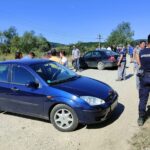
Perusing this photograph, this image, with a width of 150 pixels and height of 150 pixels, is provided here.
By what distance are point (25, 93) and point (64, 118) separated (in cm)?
118

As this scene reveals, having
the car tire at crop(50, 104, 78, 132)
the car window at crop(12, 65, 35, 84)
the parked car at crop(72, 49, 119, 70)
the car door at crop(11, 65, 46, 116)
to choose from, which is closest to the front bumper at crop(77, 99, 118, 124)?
the car tire at crop(50, 104, 78, 132)

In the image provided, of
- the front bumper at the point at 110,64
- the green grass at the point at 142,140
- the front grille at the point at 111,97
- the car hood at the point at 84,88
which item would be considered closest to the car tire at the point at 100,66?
the front bumper at the point at 110,64

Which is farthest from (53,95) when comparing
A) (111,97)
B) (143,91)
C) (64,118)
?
(143,91)

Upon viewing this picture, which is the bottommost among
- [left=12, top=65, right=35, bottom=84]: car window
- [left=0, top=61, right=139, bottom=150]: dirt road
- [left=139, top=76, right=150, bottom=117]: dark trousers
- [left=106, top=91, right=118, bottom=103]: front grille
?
[left=0, top=61, right=139, bottom=150]: dirt road

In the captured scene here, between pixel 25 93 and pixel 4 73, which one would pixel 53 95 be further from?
pixel 4 73

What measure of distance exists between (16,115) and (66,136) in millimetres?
2187

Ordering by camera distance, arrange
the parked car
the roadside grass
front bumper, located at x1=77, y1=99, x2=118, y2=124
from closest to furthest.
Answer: the roadside grass
front bumper, located at x1=77, y1=99, x2=118, y2=124
the parked car

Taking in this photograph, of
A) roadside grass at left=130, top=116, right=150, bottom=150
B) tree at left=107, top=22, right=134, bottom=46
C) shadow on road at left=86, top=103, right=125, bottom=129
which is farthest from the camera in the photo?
tree at left=107, top=22, right=134, bottom=46

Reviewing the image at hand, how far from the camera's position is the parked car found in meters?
20.6

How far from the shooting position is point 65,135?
650 cm

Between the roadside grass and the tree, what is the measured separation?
79400mm

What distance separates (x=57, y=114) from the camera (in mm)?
6812

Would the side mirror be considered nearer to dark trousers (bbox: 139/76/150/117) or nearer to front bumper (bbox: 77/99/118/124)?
front bumper (bbox: 77/99/118/124)

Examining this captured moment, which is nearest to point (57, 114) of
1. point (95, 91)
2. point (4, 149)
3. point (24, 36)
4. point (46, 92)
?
point (46, 92)
